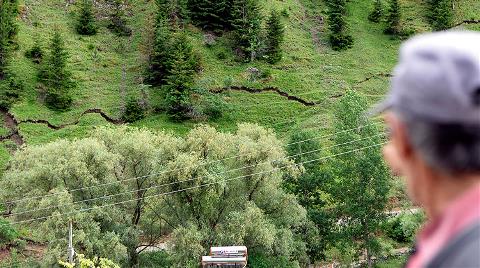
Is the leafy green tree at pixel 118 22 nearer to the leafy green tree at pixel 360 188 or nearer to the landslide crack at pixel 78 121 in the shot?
the landslide crack at pixel 78 121

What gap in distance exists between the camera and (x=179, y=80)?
69.1 metres

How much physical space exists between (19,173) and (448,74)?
41.8m

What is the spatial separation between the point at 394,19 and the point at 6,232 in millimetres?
59081

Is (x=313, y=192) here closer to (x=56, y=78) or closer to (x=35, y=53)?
(x=56, y=78)

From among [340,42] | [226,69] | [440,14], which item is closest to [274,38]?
[226,69]

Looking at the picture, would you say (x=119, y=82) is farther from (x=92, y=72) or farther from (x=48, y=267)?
(x=48, y=267)

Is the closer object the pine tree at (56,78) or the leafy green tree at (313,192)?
the leafy green tree at (313,192)

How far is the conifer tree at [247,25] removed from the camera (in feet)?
255

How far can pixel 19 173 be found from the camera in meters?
41.2

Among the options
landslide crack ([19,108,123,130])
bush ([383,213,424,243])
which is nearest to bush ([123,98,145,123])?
landslide crack ([19,108,123,130])

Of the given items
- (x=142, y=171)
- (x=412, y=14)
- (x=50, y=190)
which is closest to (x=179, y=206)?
(x=142, y=171)

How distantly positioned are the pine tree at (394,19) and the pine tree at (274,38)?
1611 centimetres

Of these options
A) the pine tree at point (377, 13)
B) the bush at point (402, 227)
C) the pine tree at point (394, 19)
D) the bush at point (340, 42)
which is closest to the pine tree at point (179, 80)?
the bush at point (340, 42)

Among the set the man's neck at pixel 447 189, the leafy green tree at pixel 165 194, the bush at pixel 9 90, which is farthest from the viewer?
the bush at pixel 9 90
